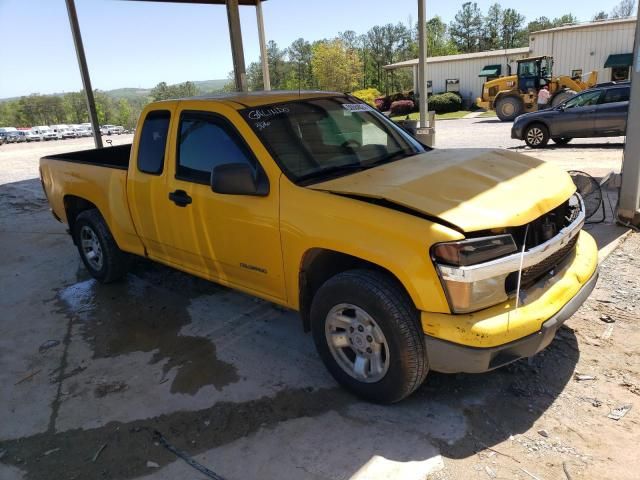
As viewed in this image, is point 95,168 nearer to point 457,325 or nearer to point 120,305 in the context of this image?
point 120,305

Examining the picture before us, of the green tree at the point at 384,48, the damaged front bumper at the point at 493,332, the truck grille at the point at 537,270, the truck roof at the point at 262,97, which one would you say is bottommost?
the damaged front bumper at the point at 493,332

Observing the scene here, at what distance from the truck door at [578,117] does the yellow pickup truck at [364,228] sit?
10.6 metres

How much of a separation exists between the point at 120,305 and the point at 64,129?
62435mm

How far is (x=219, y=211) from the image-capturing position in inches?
147

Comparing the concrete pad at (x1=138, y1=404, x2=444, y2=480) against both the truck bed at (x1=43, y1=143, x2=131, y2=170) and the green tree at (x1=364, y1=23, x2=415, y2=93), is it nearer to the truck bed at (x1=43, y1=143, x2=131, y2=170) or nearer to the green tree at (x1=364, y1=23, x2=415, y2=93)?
the truck bed at (x1=43, y1=143, x2=131, y2=170)

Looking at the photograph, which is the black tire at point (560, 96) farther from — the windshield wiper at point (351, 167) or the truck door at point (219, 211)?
the truck door at point (219, 211)

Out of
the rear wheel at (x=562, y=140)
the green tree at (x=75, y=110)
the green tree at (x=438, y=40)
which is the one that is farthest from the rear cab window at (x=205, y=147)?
the green tree at (x=75, y=110)

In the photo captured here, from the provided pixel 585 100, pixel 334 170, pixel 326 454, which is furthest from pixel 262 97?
pixel 585 100

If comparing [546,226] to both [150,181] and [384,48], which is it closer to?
[150,181]

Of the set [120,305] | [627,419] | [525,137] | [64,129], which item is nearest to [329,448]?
[627,419]

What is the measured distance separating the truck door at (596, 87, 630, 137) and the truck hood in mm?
10622

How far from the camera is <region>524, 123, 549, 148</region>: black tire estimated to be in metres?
13.6

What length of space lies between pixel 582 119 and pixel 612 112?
680mm

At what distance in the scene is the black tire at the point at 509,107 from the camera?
78.3 ft
